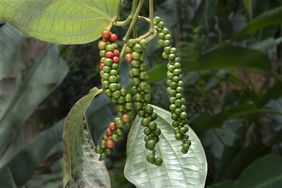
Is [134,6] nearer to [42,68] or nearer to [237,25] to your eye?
A: [42,68]

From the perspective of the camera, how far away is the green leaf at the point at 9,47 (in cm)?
104

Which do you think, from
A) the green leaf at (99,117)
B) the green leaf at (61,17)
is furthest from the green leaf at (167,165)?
the green leaf at (99,117)

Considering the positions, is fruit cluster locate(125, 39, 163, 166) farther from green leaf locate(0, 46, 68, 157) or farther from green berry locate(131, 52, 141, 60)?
green leaf locate(0, 46, 68, 157)

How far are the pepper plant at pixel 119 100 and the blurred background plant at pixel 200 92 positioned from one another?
0.48 m

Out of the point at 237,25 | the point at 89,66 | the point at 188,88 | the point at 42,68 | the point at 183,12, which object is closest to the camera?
the point at 42,68

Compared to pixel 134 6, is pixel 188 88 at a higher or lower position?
lower

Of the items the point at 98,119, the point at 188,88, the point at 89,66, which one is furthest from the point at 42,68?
the point at 89,66

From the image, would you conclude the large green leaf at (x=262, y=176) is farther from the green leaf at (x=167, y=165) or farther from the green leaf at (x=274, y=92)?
the green leaf at (x=167, y=165)

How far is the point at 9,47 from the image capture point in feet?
3.52

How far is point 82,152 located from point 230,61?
0.85 metres

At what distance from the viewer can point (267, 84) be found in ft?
6.22

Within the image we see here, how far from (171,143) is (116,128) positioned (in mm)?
100

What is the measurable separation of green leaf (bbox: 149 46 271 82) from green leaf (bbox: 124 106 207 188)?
602mm

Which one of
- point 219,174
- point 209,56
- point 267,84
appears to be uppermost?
point 209,56
